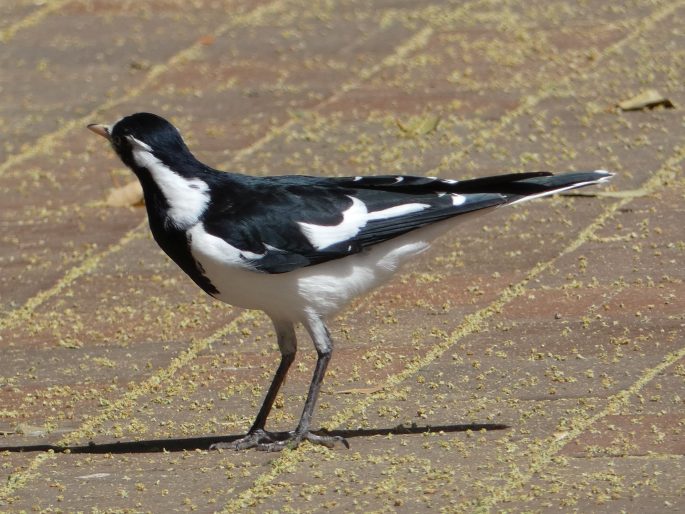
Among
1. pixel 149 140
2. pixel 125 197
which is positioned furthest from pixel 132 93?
pixel 149 140

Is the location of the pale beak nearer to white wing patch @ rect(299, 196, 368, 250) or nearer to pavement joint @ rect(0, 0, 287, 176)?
white wing patch @ rect(299, 196, 368, 250)

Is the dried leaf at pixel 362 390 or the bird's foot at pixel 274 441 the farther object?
the dried leaf at pixel 362 390

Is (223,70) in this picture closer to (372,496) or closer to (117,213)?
(117,213)

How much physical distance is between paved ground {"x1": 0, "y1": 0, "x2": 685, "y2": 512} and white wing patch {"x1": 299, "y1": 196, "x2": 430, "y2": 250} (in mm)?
628

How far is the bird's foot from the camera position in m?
4.77

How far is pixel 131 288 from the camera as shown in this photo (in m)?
6.46

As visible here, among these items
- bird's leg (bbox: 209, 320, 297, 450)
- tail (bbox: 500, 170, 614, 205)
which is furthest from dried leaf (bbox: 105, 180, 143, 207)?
tail (bbox: 500, 170, 614, 205)

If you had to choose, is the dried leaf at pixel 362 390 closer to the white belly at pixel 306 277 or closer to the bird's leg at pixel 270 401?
the bird's leg at pixel 270 401

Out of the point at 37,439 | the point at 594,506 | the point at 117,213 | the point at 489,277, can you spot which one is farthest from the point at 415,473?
the point at 117,213

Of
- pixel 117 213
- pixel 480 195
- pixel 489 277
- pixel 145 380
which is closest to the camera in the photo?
pixel 480 195

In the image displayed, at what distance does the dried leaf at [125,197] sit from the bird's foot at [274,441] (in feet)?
9.14

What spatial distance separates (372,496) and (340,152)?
3673 millimetres

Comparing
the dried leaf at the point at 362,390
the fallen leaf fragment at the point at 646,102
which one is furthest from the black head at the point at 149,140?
the fallen leaf fragment at the point at 646,102

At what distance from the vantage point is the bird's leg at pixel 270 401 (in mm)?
4836
